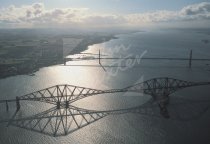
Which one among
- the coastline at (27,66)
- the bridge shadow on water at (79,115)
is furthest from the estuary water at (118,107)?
the coastline at (27,66)

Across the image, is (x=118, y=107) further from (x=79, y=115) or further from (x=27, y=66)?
(x=27, y=66)

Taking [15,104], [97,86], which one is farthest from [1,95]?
[97,86]

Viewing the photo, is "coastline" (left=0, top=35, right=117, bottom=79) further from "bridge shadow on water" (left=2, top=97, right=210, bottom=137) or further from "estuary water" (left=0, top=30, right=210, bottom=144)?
"bridge shadow on water" (left=2, top=97, right=210, bottom=137)

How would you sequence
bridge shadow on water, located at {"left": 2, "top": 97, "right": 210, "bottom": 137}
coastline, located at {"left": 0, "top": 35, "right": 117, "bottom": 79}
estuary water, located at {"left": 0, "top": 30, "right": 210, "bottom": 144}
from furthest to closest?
coastline, located at {"left": 0, "top": 35, "right": 117, "bottom": 79}, bridge shadow on water, located at {"left": 2, "top": 97, "right": 210, "bottom": 137}, estuary water, located at {"left": 0, "top": 30, "right": 210, "bottom": 144}

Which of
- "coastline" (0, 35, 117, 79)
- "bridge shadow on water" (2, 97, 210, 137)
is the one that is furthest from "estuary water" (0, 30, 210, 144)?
"coastline" (0, 35, 117, 79)

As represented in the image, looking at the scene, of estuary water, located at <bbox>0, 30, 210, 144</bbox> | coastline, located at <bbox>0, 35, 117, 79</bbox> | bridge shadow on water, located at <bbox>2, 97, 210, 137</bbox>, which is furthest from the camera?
coastline, located at <bbox>0, 35, 117, 79</bbox>

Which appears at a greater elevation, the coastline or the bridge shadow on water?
the coastline

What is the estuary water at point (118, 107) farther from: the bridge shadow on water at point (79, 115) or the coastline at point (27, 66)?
the coastline at point (27, 66)

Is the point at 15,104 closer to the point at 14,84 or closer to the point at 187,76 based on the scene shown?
the point at 14,84
